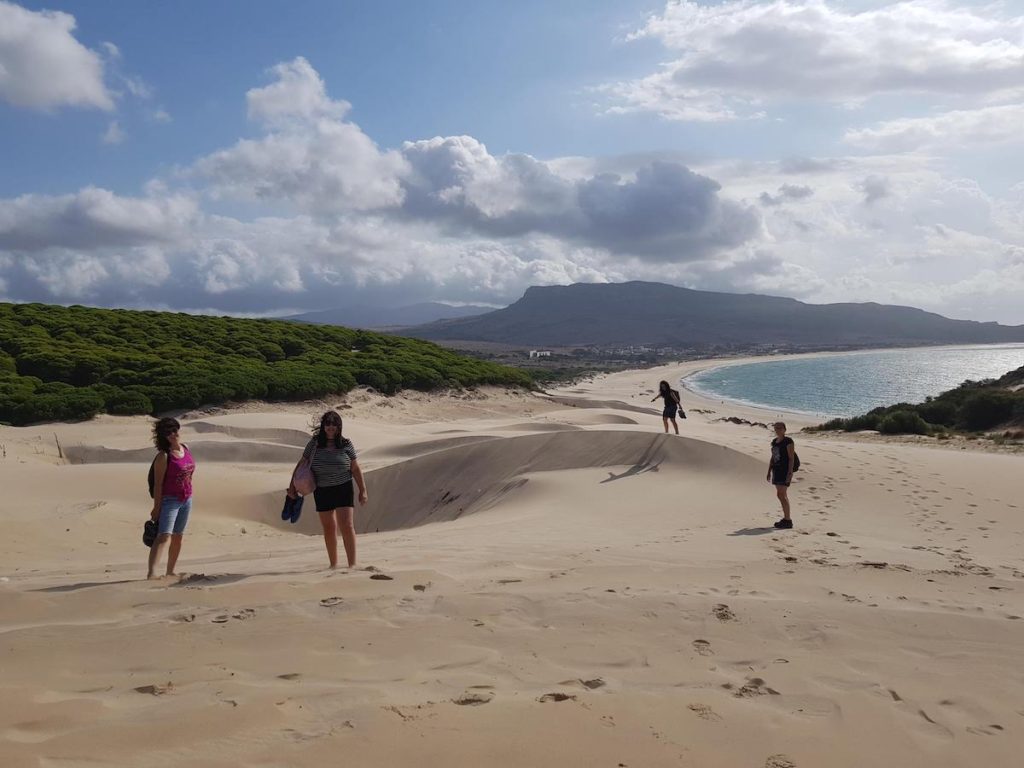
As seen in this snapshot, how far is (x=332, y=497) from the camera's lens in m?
7.02

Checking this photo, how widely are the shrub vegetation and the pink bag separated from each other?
24657mm

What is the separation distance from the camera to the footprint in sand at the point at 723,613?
5164mm

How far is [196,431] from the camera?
22.0m

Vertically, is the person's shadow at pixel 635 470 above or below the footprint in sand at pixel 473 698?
below

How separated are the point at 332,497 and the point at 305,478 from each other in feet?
1.02

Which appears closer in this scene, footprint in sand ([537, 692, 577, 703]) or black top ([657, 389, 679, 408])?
footprint in sand ([537, 692, 577, 703])

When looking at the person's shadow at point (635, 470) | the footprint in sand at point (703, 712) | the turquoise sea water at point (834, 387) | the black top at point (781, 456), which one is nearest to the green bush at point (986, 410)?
the turquoise sea water at point (834, 387)

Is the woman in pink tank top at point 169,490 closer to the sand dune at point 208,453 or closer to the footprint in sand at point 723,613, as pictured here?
the footprint in sand at point 723,613

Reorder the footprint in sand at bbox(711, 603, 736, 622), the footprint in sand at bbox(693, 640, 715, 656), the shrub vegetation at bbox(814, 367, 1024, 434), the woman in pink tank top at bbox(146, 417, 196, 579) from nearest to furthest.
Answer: the footprint in sand at bbox(693, 640, 715, 656)
the footprint in sand at bbox(711, 603, 736, 622)
the woman in pink tank top at bbox(146, 417, 196, 579)
the shrub vegetation at bbox(814, 367, 1024, 434)

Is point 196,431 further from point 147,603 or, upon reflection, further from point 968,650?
point 968,650

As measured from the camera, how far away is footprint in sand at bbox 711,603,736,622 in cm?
516

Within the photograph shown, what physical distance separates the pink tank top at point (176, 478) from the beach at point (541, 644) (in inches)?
31.9

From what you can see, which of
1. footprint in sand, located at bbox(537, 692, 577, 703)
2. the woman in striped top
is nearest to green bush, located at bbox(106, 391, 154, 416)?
the woman in striped top

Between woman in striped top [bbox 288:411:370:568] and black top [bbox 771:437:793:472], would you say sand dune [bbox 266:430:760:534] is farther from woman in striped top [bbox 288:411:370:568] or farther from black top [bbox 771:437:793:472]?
woman in striped top [bbox 288:411:370:568]
